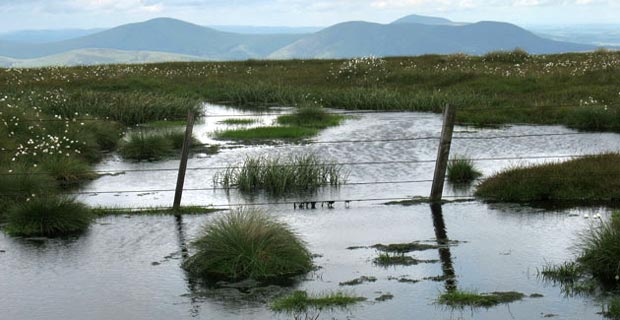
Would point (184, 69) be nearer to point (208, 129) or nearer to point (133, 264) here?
point (208, 129)

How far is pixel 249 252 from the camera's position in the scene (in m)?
14.3

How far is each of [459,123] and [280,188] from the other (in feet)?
62.0

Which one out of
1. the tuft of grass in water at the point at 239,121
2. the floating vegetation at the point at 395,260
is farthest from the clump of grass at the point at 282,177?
the tuft of grass in water at the point at 239,121

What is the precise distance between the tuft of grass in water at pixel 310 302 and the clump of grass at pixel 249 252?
146cm

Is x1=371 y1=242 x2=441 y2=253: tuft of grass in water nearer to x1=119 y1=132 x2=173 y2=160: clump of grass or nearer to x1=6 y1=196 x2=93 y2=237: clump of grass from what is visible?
x1=6 y1=196 x2=93 y2=237: clump of grass

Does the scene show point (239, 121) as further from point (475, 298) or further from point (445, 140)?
point (475, 298)

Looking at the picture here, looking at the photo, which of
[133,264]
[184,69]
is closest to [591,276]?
[133,264]

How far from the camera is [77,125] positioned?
3216cm

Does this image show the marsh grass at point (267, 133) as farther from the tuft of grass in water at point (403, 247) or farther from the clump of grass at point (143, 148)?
the tuft of grass in water at point (403, 247)

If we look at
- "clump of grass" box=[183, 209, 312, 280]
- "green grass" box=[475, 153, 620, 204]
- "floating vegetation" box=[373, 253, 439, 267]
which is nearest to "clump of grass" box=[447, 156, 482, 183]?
"green grass" box=[475, 153, 620, 204]

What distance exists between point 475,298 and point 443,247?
11.4 feet

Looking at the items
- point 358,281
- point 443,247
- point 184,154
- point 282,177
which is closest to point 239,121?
point 282,177

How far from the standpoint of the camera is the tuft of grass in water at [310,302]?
12.2 meters

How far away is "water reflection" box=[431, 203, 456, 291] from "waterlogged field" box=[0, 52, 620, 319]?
0.04 meters
